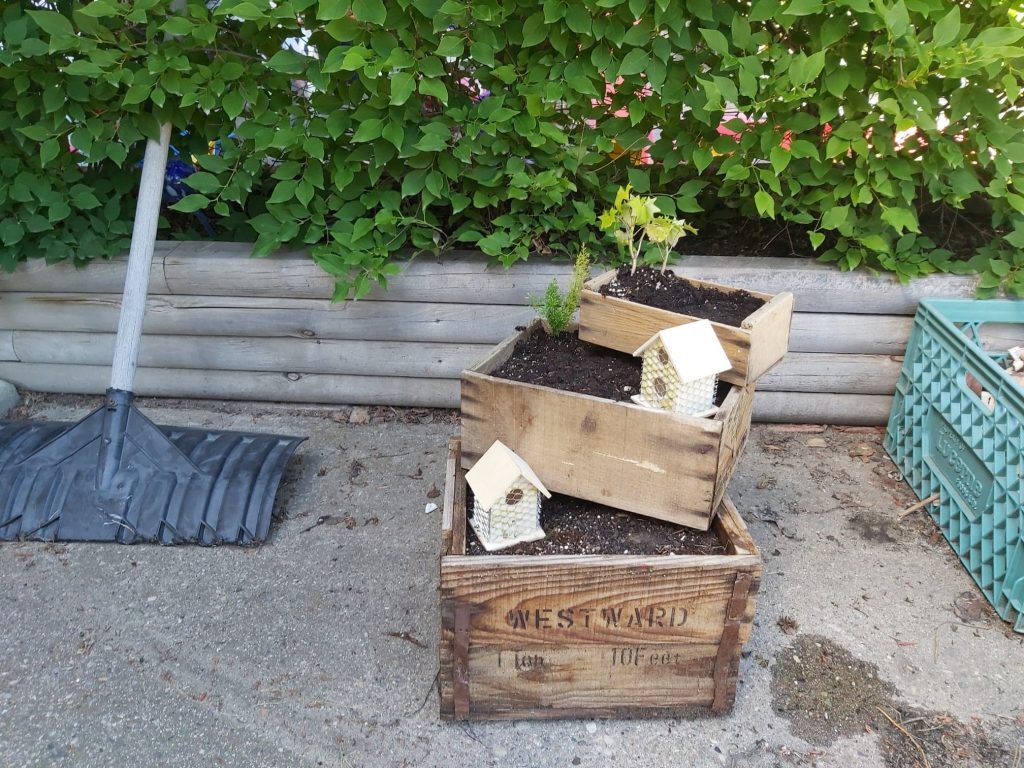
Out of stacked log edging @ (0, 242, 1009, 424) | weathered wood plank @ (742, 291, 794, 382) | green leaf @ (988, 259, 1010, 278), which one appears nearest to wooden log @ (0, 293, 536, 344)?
stacked log edging @ (0, 242, 1009, 424)

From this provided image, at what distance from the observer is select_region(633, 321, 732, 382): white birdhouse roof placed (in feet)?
6.14

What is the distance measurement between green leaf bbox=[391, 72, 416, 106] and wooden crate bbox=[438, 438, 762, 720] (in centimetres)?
140

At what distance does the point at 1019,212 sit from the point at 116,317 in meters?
3.55

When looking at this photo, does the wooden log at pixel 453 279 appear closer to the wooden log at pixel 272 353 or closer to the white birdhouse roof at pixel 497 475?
the wooden log at pixel 272 353

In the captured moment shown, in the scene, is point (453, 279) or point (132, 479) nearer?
point (132, 479)

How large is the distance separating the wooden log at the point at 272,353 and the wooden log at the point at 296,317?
40 mm

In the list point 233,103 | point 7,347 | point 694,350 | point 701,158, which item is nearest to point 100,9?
point 233,103

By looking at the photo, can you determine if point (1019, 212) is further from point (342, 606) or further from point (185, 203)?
point (185, 203)

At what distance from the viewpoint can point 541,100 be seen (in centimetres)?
281

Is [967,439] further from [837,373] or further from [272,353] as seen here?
[272,353]

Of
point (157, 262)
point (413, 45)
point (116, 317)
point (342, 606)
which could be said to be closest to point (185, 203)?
point (157, 262)

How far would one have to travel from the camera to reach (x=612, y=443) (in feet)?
6.52

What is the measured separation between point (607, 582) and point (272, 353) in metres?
2.03

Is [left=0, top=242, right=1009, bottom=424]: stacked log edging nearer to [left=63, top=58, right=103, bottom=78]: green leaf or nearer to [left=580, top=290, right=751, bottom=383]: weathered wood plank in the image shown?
[left=63, top=58, right=103, bottom=78]: green leaf
